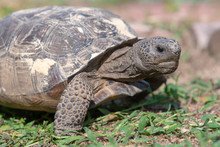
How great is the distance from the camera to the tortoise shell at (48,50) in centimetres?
263

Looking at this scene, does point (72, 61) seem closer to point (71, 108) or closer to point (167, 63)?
point (71, 108)

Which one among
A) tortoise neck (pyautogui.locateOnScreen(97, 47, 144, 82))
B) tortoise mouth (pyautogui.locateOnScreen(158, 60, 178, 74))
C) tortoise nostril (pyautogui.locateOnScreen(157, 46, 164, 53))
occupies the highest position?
tortoise nostril (pyautogui.locateOnScreen(157, 46, 164, 53))

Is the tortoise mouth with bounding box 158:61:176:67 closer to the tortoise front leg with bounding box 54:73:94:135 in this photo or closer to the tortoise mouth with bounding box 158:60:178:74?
the tortoise mouth with bounding box 158:60:178:74

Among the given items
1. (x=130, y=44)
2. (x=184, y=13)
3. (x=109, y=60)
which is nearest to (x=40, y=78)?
(x=109, y=60)

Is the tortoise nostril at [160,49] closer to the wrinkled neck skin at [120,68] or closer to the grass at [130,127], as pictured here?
the wrinkled neck skin at [120,68]

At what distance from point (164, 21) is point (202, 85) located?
18.0 feet

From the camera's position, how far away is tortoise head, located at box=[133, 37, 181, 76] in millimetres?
2494

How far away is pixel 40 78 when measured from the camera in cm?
263

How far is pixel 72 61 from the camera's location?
265cm

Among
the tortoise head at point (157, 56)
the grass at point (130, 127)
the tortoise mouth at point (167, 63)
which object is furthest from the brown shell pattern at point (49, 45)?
the tortoise mouth at point (167, 63)

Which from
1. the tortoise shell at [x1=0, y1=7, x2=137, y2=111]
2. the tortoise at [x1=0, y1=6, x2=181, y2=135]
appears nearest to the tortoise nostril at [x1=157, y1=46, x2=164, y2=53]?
the tortoise at [x1=0, y1=6, x2=181, y2=135]

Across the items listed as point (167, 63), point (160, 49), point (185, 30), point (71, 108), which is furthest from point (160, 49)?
point (185, 30)

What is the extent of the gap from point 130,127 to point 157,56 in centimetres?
78

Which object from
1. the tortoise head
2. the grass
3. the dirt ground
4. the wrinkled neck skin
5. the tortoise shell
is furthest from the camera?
the dirt ground
